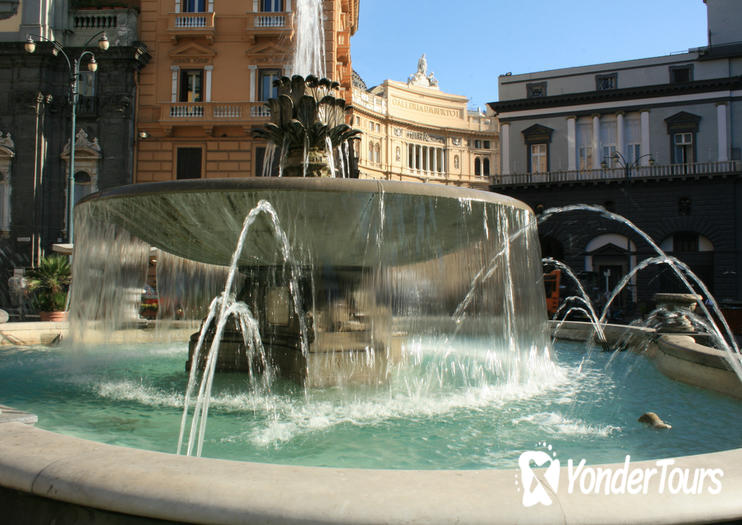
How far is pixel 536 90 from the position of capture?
33.9 metres

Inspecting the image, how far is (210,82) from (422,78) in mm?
44534

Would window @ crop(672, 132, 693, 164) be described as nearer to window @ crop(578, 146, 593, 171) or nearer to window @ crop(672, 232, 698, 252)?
window @ crop(672, 232, 698, 252)

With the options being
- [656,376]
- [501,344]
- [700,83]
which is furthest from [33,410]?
[700,83]

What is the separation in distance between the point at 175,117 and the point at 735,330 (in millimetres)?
19096

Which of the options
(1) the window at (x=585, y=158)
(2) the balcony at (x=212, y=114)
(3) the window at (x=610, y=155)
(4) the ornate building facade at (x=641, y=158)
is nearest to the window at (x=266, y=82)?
(2) the balcony at (x=212, y=114)

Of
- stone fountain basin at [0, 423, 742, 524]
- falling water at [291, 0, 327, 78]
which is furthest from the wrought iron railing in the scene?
stone fountain basin at [0, 423, 742, 524]

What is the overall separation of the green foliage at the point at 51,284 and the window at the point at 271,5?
12.9 m

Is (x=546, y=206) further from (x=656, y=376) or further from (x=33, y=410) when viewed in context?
(x=33, y=410)

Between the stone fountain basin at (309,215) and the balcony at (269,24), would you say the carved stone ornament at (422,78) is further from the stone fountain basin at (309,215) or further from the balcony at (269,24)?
the stone fountain basin at (309,215)

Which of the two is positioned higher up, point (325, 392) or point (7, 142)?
point (7, 142)

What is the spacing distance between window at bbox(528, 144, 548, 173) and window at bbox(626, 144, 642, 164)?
14.4ft

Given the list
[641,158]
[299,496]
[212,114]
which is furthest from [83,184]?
[641,158]

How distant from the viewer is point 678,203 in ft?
99.3

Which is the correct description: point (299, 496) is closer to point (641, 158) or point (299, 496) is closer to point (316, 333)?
point (316, 333)
